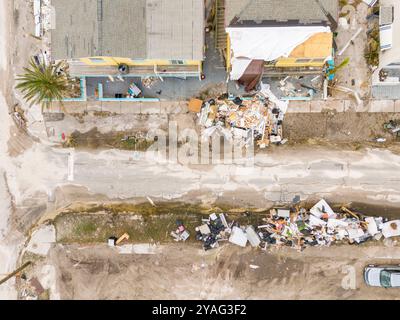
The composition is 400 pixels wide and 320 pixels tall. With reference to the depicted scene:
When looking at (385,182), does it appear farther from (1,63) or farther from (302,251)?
(1,63)

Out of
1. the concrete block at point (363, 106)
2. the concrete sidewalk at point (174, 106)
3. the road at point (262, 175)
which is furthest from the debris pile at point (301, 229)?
the concrete block at point (363, 106)

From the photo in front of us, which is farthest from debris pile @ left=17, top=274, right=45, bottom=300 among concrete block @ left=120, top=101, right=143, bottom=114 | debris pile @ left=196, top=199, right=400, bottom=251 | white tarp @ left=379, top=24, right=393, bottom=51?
white tarp @ left=379, top=24, right=393, bottom=51

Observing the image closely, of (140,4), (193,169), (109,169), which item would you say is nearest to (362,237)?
(193,169)

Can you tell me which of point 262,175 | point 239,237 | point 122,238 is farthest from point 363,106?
point 122,238

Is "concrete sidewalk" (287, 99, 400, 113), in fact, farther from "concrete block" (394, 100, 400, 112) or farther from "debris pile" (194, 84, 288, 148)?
"debris pile" (194, 84, 288, 148)

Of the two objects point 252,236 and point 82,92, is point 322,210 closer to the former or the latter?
point 252,236
